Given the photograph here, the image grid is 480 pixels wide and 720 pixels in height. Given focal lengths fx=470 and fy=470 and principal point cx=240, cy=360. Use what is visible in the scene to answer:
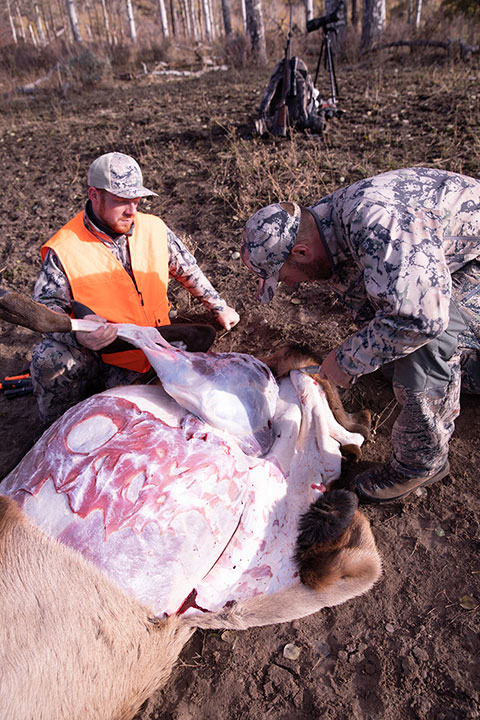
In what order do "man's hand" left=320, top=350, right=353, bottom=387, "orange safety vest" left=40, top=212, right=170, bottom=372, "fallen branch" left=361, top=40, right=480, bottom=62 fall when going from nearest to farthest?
"man's hand" left=320, top=350, right=353, bottom=387
"orange safety vest" left=40, top=212, right=170, bottom=372
"fallen branch" left=361, top=40, right=480, bottom=62

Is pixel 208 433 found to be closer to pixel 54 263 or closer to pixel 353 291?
pixel 353 291

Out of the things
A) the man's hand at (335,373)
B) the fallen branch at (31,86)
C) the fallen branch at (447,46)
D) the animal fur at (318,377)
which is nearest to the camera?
the man's hand at (335,373)

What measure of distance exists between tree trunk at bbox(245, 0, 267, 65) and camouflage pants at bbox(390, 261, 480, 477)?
13.7 metres

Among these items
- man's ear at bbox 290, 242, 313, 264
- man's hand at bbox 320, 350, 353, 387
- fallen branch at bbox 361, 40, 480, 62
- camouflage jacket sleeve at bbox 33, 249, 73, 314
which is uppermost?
fallen branch at bbox 361, 40, 480, 62

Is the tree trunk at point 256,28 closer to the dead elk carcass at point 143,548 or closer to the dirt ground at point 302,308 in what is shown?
the dirt ground at point 302,308

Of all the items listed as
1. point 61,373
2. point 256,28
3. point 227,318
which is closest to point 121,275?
point 61,373

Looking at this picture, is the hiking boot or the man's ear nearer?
the man's ear

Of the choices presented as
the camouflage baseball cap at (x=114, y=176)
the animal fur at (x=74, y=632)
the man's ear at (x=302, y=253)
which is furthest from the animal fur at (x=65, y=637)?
the camouflage baseball cap at (x=114, y=176)

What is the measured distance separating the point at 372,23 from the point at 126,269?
43.5ft

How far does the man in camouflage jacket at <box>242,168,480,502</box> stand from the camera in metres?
2.12

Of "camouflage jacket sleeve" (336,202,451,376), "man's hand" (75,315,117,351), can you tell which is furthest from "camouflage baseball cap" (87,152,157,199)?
"camouflage jacket sleeve" (336,202,451,376)

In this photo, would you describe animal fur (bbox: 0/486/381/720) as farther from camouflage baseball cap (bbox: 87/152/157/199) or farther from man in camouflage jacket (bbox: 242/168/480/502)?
camouflage baseball cap (bbox: 87/152/157/199)

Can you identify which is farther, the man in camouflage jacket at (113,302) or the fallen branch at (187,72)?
the fallen branch at (187,72)

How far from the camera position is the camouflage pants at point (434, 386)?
2.42 m
